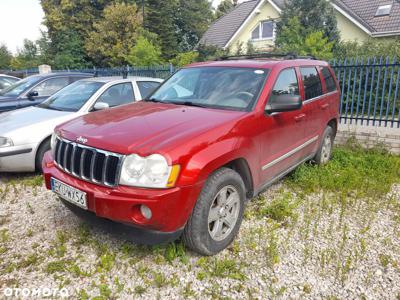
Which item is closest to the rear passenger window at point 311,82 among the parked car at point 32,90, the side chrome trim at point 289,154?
the side chrome trim at point 289,154

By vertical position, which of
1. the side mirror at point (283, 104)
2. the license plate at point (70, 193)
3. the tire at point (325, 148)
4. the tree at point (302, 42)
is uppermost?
the tree at point (302, 42)

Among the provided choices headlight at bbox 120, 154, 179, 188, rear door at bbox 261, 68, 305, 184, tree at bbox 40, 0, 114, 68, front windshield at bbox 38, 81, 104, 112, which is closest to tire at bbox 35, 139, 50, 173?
front windshield at bbox 38, 81, 104, 112

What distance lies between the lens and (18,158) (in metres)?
4.32

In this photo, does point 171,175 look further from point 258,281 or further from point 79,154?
point 258,281

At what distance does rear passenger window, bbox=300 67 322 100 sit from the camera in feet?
13.5

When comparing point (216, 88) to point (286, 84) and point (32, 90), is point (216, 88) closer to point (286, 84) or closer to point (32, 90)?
point (286, 84)

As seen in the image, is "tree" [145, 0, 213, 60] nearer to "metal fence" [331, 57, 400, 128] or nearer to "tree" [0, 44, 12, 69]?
"tree" [0, 44, 12, 69]

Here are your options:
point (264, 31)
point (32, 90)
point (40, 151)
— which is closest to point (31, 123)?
point (40, 151)

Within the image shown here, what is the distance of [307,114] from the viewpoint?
404 cm

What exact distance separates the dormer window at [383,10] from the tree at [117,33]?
1602 cm

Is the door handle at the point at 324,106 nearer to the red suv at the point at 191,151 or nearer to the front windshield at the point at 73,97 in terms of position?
the red suv at the point at 191,151

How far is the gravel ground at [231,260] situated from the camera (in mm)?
2438

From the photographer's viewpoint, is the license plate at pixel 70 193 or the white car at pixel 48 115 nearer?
Answer: the license plate at pixel 70 193

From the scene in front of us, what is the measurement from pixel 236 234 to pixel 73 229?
173 centimetres
